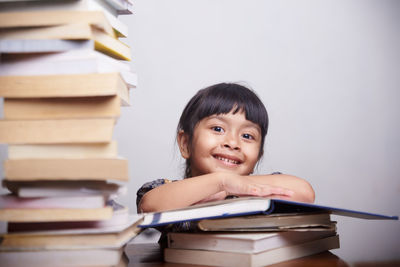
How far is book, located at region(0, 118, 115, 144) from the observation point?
2.43 feet

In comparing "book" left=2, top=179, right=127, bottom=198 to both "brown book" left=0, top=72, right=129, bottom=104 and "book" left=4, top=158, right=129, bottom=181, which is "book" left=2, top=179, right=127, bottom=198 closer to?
"book" left=4, top=158, right=129, bottom=181

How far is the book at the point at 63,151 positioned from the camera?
2.44 feet

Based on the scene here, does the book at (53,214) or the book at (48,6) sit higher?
the book at (48,6)

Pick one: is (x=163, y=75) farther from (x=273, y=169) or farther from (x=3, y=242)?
(x=3, y=242)

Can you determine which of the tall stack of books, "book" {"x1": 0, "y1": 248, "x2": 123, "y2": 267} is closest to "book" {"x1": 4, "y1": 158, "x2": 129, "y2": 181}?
the tall stack of books

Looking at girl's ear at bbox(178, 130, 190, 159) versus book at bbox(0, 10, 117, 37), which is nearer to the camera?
book at bbox(0, 10, 117, 37)

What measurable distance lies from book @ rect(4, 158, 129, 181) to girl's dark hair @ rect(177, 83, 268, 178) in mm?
829

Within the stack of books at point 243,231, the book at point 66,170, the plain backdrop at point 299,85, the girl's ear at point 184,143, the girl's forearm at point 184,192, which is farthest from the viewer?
the plain backdrop at point 299,85

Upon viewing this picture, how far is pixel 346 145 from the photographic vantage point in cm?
236

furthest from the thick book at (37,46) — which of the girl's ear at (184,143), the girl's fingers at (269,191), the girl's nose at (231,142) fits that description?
the girl's ear at (184,143)

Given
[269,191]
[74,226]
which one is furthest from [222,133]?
[74,226]

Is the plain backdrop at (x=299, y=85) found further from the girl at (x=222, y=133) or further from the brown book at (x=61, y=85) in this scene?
the brown book at (x=61, y=85)

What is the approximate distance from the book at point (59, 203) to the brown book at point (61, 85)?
0.15 metres

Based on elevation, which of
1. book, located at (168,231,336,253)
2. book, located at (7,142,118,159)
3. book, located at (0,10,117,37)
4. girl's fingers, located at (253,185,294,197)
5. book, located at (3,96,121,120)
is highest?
book, located at (0,10,117,37)
